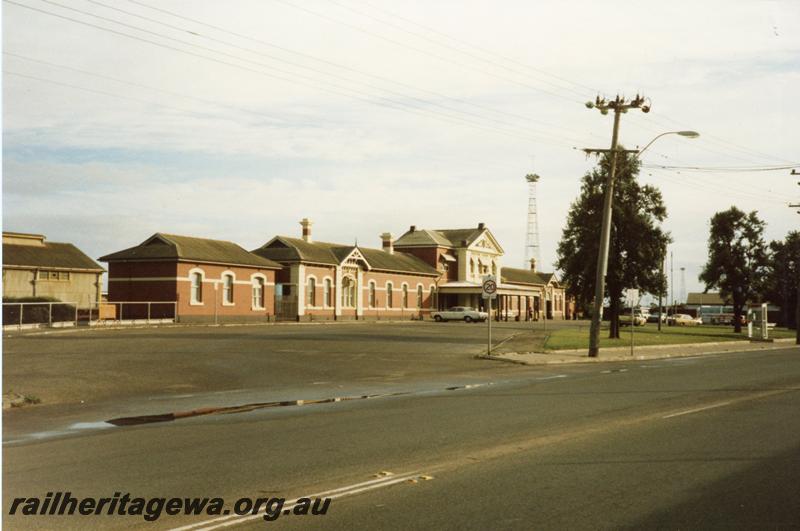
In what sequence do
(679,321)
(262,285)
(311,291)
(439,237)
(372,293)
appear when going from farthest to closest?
(679,321) < (439,237) < (372,293) < (311,291) < (262,285)

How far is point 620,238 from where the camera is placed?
50625 millimetres

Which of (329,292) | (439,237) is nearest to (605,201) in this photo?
(329,292)

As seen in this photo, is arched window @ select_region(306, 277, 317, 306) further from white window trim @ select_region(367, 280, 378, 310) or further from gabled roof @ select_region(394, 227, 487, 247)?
gabled roof @ select_region(394, 227, 487, 247)

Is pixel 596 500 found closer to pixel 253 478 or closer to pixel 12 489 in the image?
pixel 253 478

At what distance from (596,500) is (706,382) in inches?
579

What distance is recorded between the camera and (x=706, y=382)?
20.7 meters

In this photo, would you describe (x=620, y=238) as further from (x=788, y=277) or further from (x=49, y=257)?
(x=788, y=277)

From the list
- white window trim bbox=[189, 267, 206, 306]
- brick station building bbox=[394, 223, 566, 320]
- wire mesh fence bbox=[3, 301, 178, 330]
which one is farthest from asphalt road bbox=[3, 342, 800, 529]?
brick station building bbox=[394, 223, 566, 320]

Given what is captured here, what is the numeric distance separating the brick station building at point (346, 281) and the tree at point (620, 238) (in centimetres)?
2346

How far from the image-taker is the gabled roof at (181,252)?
53.8 meters

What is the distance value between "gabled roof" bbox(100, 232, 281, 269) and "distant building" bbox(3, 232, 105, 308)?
159 inches

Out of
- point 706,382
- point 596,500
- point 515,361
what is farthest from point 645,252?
point 596,500

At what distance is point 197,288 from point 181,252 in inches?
117

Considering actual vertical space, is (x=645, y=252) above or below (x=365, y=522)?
above
